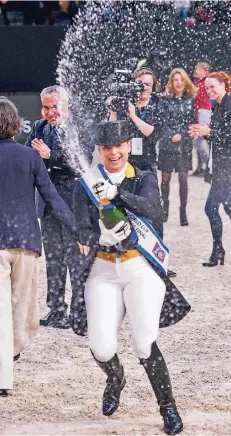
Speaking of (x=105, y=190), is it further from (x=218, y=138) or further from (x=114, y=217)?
(x=218, y=138)

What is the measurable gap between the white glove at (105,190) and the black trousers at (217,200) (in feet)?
13.6

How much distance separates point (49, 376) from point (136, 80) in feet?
11.3

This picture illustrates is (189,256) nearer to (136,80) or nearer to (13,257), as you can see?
(136,80)

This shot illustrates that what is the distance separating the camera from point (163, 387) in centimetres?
514

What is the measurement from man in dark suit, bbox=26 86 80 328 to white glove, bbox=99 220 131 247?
5.93ft

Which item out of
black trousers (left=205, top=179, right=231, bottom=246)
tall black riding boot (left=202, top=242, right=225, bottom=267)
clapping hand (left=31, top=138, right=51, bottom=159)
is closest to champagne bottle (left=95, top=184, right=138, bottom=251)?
clapping hand (left=31, top=138, right=51, bottom=159)

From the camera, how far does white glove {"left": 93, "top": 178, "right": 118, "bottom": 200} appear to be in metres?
5.02

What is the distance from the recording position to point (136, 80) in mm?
8789

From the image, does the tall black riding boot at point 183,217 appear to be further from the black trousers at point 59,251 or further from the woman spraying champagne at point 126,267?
the woman spraying champagne at point 126,267

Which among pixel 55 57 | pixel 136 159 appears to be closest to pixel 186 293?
pixel 136 159

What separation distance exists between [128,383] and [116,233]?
1299 millimetres

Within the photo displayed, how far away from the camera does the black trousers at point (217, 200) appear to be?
9.09 meters

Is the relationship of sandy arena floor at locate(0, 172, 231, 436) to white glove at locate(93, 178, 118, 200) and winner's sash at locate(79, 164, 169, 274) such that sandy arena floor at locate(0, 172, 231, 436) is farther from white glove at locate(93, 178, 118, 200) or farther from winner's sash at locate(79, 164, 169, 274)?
white glove at locate(93, 178, 118, 200)

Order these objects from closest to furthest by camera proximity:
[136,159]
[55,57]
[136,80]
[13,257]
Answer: [13,257], [136,159], [136,80], [55,57]
